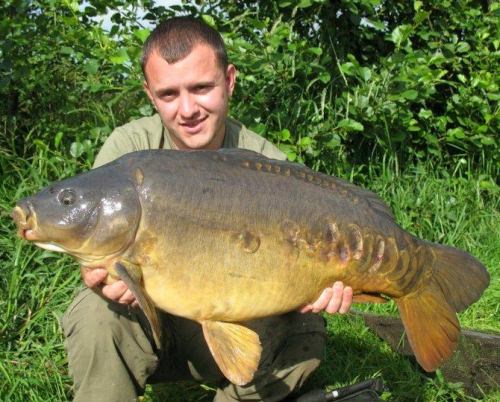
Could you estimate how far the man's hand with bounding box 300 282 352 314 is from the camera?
6.52 feet

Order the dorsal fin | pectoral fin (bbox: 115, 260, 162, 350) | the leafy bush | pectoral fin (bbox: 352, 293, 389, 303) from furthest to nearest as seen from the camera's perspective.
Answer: the leafy bush < pectoral fin (bbox: 352, 293, 389, 303) < the dorsal fin < pectoral fin (bbox: 115, 260, 162, 350)

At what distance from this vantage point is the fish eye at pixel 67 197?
1.78 meters

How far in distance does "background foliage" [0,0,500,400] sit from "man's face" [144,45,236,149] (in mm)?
717

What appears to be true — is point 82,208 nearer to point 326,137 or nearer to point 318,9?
point 326,137

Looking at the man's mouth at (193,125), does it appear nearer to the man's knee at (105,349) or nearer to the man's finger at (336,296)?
the man's knee at (105,349)

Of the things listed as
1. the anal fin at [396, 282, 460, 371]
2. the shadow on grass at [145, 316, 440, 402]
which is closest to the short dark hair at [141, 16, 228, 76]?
the anal fin at [396, 282, 460, 371]

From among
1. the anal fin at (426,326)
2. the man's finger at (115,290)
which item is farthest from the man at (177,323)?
the anal fin at (426,326)

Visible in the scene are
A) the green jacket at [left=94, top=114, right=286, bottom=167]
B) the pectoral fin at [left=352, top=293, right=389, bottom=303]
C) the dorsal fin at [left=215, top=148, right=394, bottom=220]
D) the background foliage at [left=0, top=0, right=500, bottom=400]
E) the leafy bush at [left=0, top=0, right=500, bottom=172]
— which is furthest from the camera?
the leafy bush at [left=0, top=0, right=500, bottom=172]

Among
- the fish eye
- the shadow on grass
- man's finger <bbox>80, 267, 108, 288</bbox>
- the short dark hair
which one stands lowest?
the shadow on grass

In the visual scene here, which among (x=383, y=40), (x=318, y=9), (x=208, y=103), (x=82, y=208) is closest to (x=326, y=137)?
(x=318, y=9)

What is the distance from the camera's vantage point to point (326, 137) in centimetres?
365

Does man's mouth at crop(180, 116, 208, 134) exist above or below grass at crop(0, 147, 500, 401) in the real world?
above

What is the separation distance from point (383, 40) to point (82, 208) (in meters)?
3.08

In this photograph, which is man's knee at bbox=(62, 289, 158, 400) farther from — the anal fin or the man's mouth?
the anal fin
